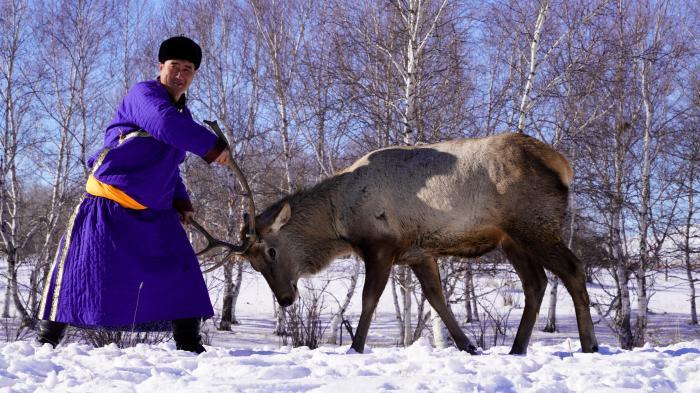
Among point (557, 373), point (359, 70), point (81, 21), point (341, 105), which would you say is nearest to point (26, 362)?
point (557, 373)

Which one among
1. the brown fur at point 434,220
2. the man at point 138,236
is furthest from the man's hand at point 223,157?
the brown fur at point 434,220

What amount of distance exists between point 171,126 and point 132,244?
0.86 m

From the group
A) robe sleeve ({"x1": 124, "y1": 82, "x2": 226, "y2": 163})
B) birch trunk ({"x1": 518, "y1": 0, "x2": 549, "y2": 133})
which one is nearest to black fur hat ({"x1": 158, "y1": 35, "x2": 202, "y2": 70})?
robe sleeve ({"x1": 124, "y1": 82, "x2": 226, "y2": 163})

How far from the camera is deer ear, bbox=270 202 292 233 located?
583 centimetres

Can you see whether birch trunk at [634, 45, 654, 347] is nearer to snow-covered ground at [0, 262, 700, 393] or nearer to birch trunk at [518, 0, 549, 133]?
birch trunk at [518, 0, 549, 133]

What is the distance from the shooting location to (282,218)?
231 inches

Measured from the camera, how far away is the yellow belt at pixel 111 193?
14.3 ft

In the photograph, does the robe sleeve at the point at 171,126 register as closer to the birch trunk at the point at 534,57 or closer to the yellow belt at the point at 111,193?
the yellow belt at the point at 111,193

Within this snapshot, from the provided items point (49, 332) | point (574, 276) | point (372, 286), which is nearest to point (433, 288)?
point (372, 286)

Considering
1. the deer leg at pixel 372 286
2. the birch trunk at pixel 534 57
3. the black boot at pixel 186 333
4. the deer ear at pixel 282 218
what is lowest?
the black boot at pixel 186 333

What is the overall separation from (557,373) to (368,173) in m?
2.69

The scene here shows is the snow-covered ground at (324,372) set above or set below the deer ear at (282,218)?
below

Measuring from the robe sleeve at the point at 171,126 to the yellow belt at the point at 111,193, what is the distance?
1.53 ft

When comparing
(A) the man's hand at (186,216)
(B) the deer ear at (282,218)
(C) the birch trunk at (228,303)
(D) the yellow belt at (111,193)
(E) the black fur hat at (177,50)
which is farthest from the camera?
(C) the birch trunk at (228,303)
